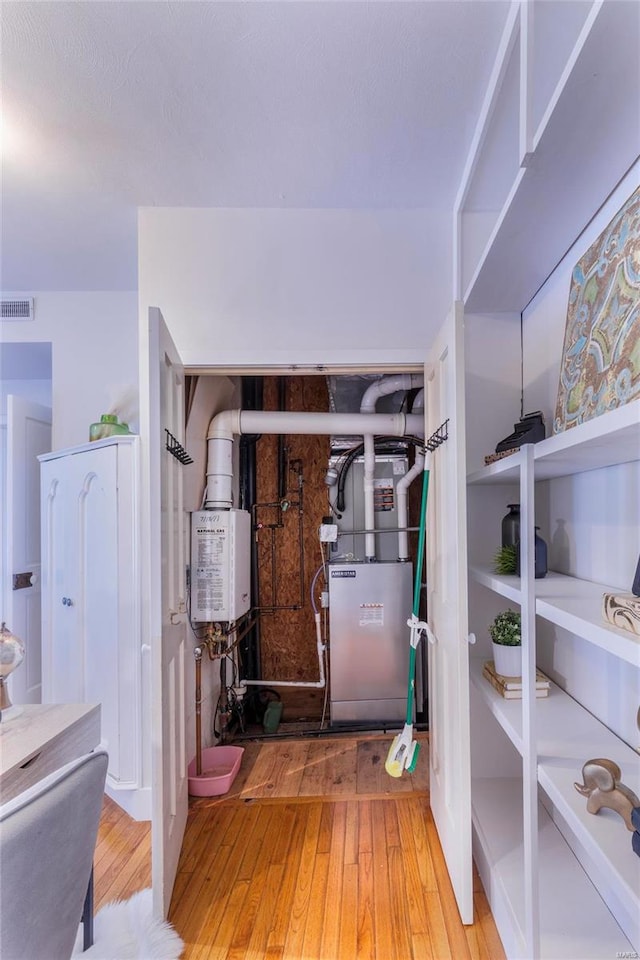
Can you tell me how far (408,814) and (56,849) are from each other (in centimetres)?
168

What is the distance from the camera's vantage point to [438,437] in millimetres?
1651

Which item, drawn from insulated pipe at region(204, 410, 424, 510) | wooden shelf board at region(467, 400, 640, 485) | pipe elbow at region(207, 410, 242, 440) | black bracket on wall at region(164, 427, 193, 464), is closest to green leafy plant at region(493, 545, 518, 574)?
wooden shelf board at region(467, 400, 640, 485)

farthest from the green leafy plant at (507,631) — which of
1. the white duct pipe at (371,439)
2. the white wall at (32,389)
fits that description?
the white wall at (32,389)

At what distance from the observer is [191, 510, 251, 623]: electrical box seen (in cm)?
233

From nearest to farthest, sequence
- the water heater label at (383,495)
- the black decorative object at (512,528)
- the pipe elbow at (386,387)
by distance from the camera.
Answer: the black decorative object at (512,528) → the pipe elbow at (386,387) → the water heater label at (383,495)

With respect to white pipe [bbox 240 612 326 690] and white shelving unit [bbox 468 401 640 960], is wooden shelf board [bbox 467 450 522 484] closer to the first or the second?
white shelving unit [bbox 468 401 640 960]

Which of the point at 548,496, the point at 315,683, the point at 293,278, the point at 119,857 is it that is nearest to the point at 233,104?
the point at 293,278

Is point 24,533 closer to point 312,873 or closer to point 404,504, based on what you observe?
point 312,873

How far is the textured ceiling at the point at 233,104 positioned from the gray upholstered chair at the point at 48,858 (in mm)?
1874

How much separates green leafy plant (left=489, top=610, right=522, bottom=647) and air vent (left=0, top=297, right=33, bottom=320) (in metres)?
2.97

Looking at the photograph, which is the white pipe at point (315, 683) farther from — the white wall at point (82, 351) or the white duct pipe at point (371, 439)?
the white wall at point (82, 351)

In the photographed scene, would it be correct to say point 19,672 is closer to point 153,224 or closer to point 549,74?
point 153,224

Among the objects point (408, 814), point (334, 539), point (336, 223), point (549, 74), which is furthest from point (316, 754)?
point (549, 74)

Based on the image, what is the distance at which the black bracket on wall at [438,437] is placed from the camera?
5.11ft
